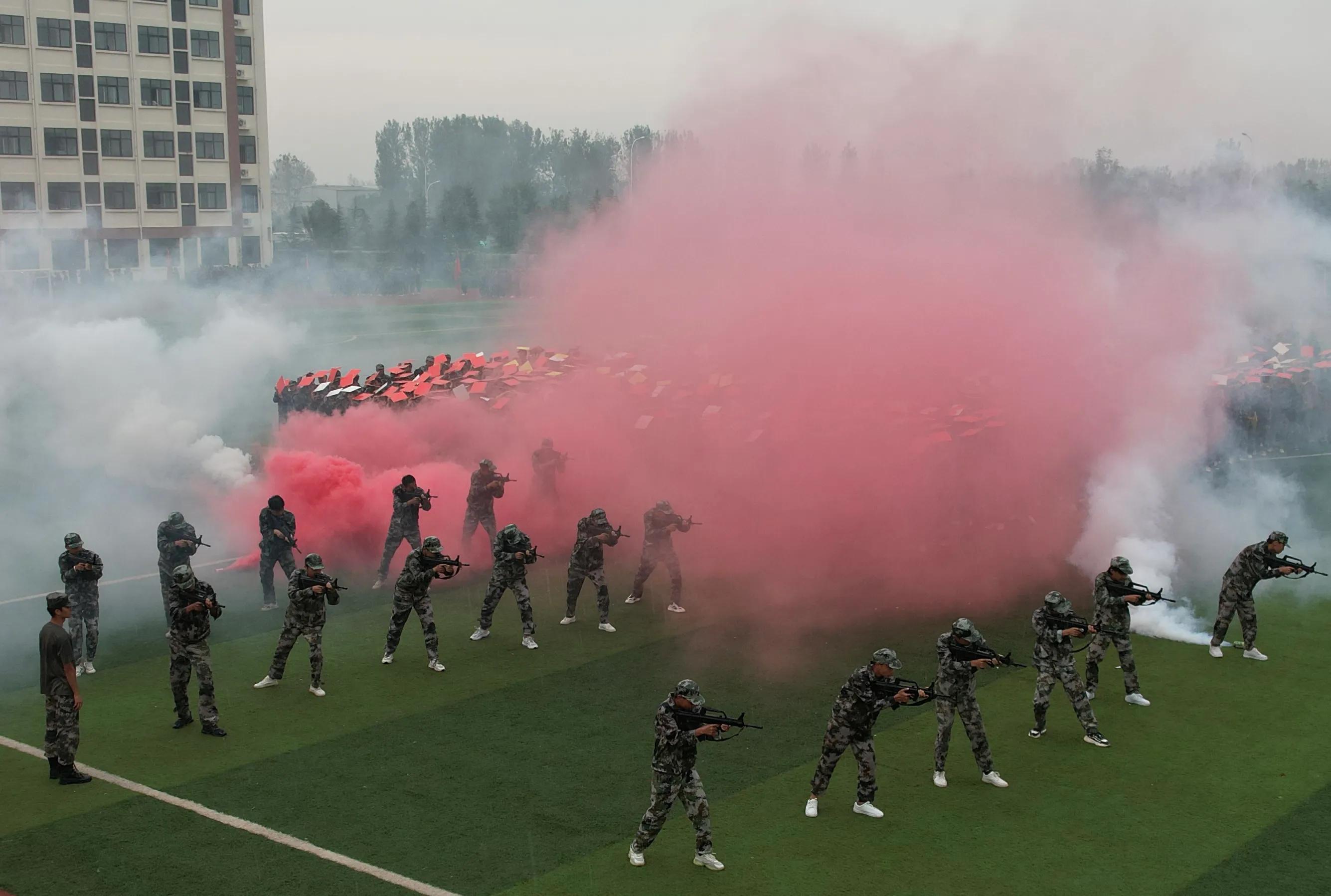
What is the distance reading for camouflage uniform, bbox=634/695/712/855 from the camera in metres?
10.7

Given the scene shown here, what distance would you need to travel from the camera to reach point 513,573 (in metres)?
16.9

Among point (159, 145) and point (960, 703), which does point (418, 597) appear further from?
point (159, 145)

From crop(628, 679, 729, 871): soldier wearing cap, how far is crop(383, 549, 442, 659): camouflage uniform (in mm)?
5678

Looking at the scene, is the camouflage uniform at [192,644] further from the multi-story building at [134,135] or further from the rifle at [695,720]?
the multi-story building at [134,135]

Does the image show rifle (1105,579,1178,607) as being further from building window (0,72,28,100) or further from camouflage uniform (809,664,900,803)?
building window (0,72,28,100)

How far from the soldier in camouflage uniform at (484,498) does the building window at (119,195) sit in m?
45.8

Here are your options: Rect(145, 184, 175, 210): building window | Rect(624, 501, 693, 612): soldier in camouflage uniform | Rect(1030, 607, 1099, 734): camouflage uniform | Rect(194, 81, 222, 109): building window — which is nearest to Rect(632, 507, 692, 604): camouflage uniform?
Rect(624, 501, 693, 612): soldier in camouflage uniform

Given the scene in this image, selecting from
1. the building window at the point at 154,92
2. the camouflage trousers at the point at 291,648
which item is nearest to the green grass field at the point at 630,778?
the camouflage trousers at the point at 291,648

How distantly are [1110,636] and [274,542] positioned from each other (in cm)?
1102

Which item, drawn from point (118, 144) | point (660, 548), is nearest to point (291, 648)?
point (660, 548)

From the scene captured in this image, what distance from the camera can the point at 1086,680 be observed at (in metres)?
15.4

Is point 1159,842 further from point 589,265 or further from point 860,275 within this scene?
point 589,265

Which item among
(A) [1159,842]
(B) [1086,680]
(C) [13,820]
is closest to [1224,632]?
(B) [1086,680]

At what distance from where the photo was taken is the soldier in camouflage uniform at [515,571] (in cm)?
1684
